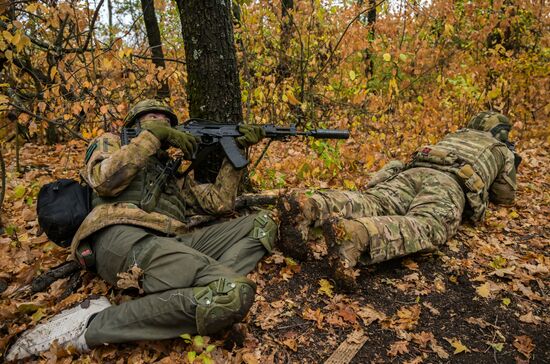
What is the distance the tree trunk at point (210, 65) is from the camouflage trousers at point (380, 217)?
127cm

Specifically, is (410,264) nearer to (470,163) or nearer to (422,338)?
(422,338)

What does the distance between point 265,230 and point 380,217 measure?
3.93 ft

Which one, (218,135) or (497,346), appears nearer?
(497,346)

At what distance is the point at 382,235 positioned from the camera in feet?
12.3

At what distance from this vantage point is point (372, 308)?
347 cm

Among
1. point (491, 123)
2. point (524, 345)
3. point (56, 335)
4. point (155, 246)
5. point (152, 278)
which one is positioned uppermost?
point (491, 123)

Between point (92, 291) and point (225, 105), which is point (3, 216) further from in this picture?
point (225, 105)

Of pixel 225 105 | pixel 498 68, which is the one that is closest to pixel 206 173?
pixel 225 105

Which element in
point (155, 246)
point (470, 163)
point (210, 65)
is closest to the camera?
point (155, 246)

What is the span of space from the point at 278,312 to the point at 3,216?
377 cm

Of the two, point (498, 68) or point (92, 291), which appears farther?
point (498, 68)

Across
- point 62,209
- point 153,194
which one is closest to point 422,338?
point 153,194

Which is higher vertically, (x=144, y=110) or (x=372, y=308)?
(x=144, y=110)

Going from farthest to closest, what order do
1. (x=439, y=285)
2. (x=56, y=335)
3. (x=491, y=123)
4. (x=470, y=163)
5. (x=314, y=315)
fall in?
(x=491, y=123) → (x=470, y=163) → (x=439, y=285) → (x=314, y=315) → (x=56, y=335)
